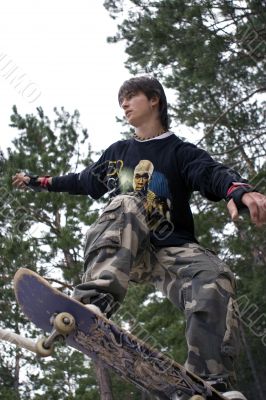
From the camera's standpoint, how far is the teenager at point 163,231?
2.58 meters

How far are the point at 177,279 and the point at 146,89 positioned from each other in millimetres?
1123

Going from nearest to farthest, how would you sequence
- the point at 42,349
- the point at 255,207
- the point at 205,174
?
the point at 42,349 < the point at 255,207 < the point at 205,174

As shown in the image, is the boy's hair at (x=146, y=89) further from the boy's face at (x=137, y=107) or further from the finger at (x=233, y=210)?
the finger at (x=233, y=210)

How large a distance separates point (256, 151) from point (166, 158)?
25.7ft

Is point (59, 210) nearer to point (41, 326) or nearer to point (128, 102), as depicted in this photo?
point (128, 102)

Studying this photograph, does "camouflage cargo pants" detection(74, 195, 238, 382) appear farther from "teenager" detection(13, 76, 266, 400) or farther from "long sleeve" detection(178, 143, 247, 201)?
"long sleeve" detection(178, 143, 247, 201)

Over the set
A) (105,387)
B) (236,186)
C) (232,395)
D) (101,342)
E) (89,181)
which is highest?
(89,181)

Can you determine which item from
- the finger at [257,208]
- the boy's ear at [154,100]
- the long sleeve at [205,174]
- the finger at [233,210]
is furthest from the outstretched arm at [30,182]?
the finger at [257,208]

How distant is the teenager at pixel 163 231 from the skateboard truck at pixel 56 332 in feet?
0.69

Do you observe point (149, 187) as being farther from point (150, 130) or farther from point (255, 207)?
point (255, 207)

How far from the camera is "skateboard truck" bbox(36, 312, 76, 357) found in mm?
2208

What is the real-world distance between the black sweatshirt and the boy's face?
135mm

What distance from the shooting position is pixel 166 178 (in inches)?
123

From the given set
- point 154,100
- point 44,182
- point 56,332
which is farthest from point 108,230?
point 44,182
